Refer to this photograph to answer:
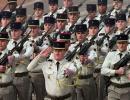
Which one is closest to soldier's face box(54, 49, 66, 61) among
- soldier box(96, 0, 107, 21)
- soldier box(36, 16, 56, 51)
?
soldier box(36, 16, 56, 51)

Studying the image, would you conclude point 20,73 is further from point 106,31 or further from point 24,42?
point 106,31

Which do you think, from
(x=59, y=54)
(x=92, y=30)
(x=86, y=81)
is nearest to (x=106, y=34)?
(x=92, y=30)

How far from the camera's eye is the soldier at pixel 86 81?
1161 centimetres

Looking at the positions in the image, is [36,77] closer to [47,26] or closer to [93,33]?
[47,26]

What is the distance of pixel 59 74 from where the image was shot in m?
10.5

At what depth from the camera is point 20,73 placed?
12.2 m

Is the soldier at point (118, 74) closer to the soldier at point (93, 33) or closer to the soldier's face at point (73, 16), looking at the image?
the soldier at point (93, 33)

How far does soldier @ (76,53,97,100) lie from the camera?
1161 cm

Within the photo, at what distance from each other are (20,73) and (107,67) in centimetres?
245

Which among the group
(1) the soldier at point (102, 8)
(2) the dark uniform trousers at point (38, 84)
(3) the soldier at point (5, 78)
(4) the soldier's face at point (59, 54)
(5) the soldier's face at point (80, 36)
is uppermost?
(1) the soldier at point (102, 8)

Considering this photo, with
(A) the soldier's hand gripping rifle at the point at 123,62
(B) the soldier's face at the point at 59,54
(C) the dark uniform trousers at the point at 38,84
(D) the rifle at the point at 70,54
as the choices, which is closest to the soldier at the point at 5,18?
(C) the dark uniform trousers at the point at 38,84

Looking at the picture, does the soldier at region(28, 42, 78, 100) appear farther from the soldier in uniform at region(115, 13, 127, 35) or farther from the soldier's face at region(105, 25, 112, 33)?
the soldier in uniform at region(115, 13, 127, 35)

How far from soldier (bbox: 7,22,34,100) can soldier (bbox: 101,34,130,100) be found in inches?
87.1

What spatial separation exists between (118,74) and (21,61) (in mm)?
2660
